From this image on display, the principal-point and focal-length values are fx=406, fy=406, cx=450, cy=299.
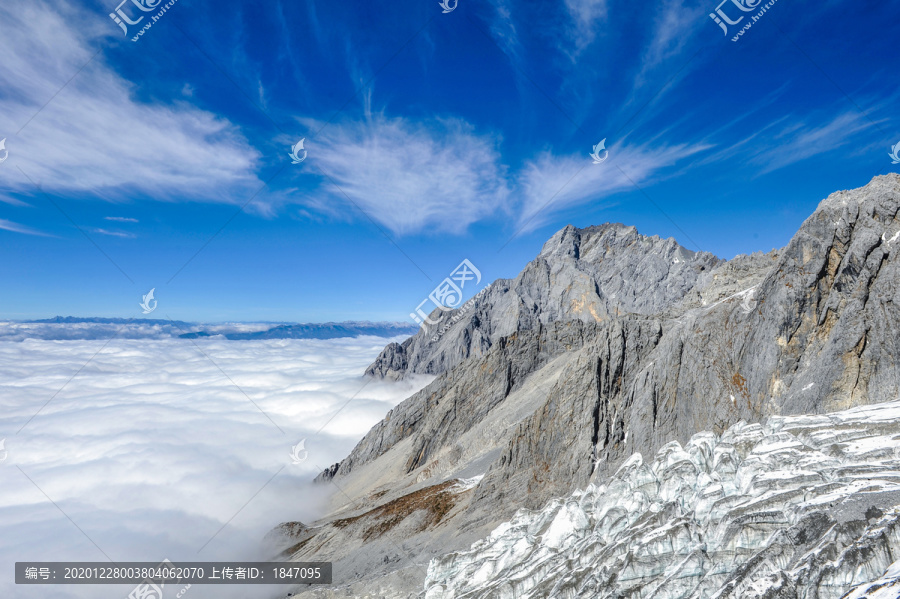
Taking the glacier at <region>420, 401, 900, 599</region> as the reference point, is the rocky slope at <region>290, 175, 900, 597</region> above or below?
above

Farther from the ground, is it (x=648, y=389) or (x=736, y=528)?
(x=648, y=389)

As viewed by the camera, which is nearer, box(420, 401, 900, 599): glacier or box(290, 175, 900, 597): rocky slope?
box(420, 401, 900, 599): glacier

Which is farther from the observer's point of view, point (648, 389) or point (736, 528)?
point (648, 389)

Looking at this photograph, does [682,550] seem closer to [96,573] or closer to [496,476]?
[496,476]
